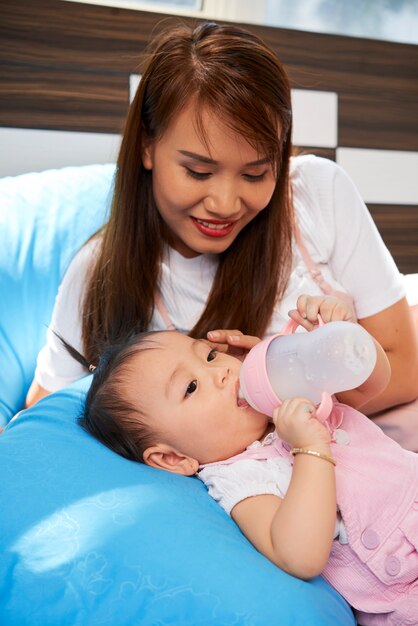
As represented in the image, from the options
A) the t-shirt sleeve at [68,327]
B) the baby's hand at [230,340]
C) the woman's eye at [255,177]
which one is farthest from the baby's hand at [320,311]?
the t-shirt sleeve at [68,327]

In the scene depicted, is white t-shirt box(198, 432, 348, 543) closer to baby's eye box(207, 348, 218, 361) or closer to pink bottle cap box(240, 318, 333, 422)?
pink bottle cap box(240, 318, 333, 422)

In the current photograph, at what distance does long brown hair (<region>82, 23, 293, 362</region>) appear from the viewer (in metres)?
1.37

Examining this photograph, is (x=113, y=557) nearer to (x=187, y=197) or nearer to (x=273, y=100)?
(x=187, y=197)

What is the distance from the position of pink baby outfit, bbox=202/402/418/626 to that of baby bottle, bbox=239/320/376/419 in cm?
12

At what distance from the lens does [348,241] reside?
5.13 feet

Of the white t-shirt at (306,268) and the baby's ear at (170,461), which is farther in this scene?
the white t-shirt at (306,268)

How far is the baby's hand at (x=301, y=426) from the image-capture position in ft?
3.55

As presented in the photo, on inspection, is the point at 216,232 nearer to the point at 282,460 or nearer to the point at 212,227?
the point at 212,227

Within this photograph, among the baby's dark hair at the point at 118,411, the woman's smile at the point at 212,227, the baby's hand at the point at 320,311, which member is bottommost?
the baby's dark hair at the point at 118,411

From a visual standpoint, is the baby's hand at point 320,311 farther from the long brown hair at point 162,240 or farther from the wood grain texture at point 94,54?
the wood grain texture at point 94,54

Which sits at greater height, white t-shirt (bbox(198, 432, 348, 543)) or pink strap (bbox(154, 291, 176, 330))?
pink strap (bbox(154, 291, 176, 330))

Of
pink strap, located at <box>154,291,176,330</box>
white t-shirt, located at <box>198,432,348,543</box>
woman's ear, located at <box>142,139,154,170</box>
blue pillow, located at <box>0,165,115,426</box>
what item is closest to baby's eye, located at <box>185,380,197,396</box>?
white t-shirt, located at <box>198,432,348,543</box>

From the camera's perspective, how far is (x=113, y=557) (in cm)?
101

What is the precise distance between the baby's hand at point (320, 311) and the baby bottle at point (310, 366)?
47mm
